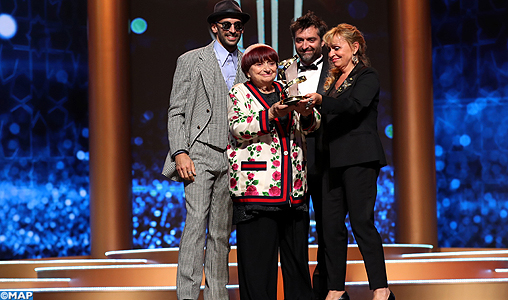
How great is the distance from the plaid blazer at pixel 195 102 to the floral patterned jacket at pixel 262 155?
1.33 ft

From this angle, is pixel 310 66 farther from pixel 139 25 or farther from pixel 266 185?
pixel 139 25

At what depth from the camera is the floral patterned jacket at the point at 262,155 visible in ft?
7.79

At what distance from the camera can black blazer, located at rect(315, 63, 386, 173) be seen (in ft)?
8.30

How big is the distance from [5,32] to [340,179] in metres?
4.03

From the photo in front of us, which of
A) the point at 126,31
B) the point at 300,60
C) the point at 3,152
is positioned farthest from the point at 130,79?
the point at 300,60

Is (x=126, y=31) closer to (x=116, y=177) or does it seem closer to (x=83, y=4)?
(x=83, y=4)

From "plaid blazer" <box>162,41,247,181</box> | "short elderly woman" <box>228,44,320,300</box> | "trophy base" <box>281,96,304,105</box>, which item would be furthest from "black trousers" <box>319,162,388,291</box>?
"plaid blazer" <box>162,41,247,181</box>

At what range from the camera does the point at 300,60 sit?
3.12 m

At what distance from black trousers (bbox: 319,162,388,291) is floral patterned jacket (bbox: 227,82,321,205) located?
0.77ft

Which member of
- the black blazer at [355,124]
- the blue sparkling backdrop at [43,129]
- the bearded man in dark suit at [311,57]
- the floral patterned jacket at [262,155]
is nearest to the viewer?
the floral patterned jacket at [262,155]

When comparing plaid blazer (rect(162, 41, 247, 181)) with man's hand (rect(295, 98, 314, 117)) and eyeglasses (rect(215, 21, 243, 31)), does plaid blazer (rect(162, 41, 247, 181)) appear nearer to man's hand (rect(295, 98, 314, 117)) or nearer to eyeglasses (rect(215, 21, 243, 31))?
eyeglasses (rect(215, 21, 243, 31))

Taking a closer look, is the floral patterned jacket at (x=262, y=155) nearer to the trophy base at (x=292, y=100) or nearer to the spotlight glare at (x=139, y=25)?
the trophy base at (x=292, y=100)

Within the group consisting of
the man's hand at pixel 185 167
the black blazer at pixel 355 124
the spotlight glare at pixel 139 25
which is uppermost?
the spotlight glare at pixel 139 25

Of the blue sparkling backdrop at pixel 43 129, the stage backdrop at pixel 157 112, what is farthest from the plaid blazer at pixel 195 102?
the blue sparkling backdrop at pixel 43 129
